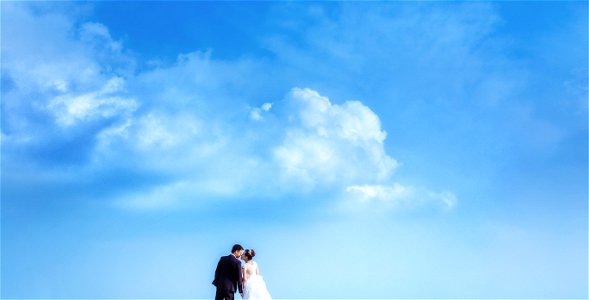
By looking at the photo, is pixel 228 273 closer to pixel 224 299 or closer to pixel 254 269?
pixel 224 299

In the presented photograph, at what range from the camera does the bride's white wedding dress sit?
22.0m

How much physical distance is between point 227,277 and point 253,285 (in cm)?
296

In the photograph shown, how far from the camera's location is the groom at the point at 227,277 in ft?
63.1

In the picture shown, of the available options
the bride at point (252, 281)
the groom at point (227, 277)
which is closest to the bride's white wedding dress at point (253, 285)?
the bride at point (252, 281)

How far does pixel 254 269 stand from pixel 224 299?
2991 mm

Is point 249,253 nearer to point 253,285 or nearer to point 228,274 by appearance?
point 253,285

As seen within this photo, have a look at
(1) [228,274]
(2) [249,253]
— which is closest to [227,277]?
(1) [228,274]

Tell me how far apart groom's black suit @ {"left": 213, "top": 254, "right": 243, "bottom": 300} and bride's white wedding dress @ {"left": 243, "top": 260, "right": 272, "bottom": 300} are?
2648mm

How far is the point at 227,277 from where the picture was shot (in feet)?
63.3

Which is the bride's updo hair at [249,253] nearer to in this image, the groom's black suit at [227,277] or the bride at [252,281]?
the bride at [252,281]

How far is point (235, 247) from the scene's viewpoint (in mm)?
19656

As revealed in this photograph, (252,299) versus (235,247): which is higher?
(235,247)

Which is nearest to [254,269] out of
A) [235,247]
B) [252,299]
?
[252,299]

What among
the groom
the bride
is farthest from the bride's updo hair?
the groom
